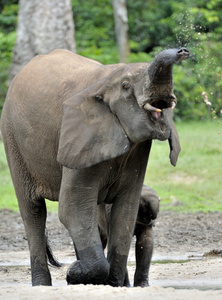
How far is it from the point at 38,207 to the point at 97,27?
21598mm

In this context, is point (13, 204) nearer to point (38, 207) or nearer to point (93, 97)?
point (38, 207)

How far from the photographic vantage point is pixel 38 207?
7816 mm

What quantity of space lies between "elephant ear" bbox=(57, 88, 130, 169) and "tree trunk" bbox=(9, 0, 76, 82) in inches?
429

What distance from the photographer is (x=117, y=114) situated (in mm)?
6438

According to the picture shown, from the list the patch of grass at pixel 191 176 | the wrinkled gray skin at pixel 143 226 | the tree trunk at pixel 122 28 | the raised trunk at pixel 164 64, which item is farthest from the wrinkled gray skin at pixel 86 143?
the tree trunk at pixel 122 28

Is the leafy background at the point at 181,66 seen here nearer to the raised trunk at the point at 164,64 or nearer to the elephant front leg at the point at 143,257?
the raised trunk at the point at 164,64

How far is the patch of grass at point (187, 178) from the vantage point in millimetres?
13398

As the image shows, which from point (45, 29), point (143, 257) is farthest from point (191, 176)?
point (143, 257)

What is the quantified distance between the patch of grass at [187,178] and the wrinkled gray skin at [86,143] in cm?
545

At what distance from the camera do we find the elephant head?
5.96m

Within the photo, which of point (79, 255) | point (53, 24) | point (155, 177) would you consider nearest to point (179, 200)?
point (155, 177)

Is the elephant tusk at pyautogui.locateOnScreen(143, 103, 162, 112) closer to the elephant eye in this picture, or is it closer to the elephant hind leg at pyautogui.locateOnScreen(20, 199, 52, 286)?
the elephant eye

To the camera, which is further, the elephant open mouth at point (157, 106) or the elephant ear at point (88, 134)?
the elephant ear at point (88, 134)

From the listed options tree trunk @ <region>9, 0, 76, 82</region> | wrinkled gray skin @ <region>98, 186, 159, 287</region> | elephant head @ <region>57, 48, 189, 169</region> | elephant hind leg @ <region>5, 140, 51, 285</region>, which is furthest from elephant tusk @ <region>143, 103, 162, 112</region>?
tree trunk @ <region>9, 0, 76, 82</region>
